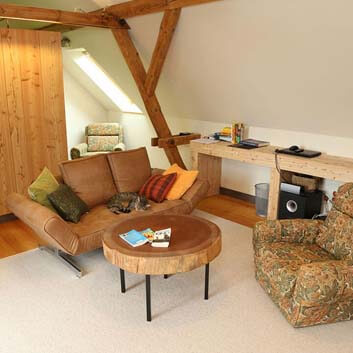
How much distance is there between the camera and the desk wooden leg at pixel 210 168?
4926mm

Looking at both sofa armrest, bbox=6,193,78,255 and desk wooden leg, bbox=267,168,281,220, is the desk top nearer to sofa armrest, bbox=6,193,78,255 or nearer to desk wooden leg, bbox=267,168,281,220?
desk wooden leg, bbox=267,168,281,220

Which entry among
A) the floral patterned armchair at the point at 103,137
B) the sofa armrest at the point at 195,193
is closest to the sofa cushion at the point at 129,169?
the sofa armrest at the point at 195,193

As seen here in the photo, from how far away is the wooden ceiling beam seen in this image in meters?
3.65

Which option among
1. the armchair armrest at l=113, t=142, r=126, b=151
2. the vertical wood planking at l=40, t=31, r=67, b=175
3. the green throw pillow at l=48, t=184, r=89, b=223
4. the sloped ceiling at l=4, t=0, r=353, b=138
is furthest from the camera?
the armchair armrest at l=113, t=142, r=126, b=151

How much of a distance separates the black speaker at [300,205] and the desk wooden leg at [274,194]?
0.07m

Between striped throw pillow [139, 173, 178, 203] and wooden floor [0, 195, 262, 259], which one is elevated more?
striped throw pillow [139, 173, 178, 203]

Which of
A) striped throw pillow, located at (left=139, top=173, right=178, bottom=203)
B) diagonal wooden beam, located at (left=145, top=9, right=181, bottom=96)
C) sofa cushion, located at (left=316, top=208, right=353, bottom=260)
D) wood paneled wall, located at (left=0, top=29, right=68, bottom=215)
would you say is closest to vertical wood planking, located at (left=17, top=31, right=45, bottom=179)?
wood paneled wall, located at (left=0, top=29, right=68, bottom=215)

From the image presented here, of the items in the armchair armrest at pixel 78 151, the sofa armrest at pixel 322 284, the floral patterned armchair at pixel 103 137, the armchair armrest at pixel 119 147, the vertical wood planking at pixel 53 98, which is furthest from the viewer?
the floral patterned armchair at pixel 103 137

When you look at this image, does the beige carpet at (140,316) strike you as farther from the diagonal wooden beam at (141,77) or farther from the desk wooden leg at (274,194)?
the diagonal wooden beam at (141,77)

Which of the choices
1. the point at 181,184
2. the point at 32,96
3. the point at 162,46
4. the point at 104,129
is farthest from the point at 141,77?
the point at 104,129

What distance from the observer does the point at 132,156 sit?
3.99 meters

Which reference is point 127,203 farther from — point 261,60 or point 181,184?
point 261,60

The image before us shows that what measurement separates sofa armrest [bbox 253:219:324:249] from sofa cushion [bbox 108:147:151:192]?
1.52m

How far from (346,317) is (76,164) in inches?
102
